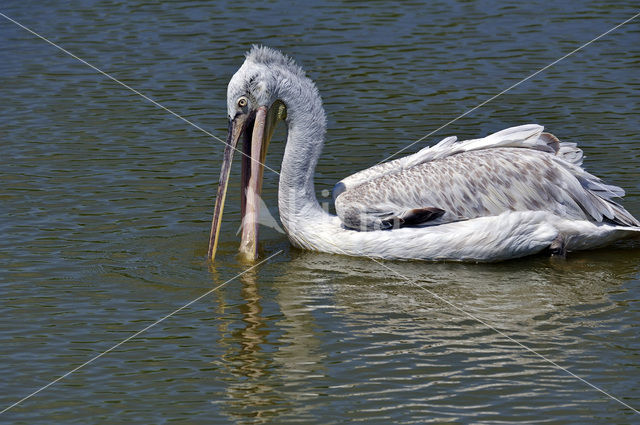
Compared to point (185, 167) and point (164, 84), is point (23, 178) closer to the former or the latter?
point (185, 167)

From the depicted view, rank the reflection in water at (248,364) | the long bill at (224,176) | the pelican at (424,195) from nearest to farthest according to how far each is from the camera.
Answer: the reflection in water at (248,364), the pelican at (424,195), the long bill at (224,176)

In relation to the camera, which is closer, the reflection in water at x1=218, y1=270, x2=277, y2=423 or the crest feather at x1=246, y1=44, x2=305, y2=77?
the reflection in water at x1=218, y1=270, x2=277, y2=423

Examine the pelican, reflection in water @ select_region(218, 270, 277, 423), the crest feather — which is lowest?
reflection in water @ select_region(218, 270, 277, 423)

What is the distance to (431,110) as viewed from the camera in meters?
10.5

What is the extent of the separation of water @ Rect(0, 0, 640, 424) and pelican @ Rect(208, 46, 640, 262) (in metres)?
0.16

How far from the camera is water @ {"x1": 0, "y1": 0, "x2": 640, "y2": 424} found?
5844 mm

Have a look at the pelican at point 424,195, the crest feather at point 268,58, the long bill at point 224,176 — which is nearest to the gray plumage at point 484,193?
the pelican at point 424,195

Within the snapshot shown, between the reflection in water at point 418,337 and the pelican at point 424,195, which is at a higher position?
the pelican at point 424,195

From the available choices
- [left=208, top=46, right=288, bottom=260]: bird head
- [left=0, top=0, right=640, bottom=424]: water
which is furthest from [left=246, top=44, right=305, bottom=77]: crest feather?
[left=0, top=0, right=640, bottom=424]: water

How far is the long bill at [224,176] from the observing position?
308 inches

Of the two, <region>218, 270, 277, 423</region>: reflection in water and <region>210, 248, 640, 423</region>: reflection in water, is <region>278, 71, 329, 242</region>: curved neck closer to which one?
<region>210, 248, 640, 423</region>: reflection in water

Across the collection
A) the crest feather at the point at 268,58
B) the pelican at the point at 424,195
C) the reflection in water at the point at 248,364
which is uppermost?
the crest feather at the point at 268,58

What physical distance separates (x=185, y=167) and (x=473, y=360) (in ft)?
13.5

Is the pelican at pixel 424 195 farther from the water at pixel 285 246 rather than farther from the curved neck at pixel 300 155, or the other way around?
the water at pixel 285 246
